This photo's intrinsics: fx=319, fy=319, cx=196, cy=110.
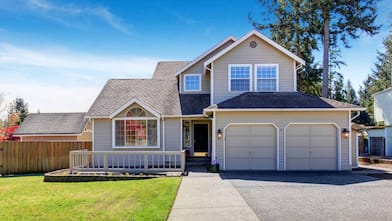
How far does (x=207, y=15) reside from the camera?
1928cm

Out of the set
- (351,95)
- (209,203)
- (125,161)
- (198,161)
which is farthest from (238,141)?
(351,95)

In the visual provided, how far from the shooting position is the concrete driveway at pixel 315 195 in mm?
7297

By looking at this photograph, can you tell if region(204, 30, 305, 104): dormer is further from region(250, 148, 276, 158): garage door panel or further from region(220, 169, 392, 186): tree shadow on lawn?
region(220, 169, 392, 186): tree shadow on lawn

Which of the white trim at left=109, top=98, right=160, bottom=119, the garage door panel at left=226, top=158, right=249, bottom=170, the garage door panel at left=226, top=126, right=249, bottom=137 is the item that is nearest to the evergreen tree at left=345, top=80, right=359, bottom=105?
the garage door panel at left=226, top=126, right=249, bottom=137

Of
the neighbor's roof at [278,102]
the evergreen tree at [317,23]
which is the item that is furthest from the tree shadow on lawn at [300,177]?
the evergreen tree at [317,23]

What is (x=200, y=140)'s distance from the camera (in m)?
20.3

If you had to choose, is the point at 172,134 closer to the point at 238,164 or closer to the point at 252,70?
the point at 238,164

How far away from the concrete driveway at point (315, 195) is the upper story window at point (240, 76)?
5.68m

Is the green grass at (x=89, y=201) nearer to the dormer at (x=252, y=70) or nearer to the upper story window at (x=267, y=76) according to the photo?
the dormer at (x=252, y=70)

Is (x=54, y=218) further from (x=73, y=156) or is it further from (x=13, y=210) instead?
(x=73, y=156)

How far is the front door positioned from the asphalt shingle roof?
1.88m

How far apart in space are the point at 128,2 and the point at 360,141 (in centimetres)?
2719

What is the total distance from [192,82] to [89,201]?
485 inches

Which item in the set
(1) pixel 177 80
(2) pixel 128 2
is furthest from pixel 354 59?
(2) pixel 128 2
